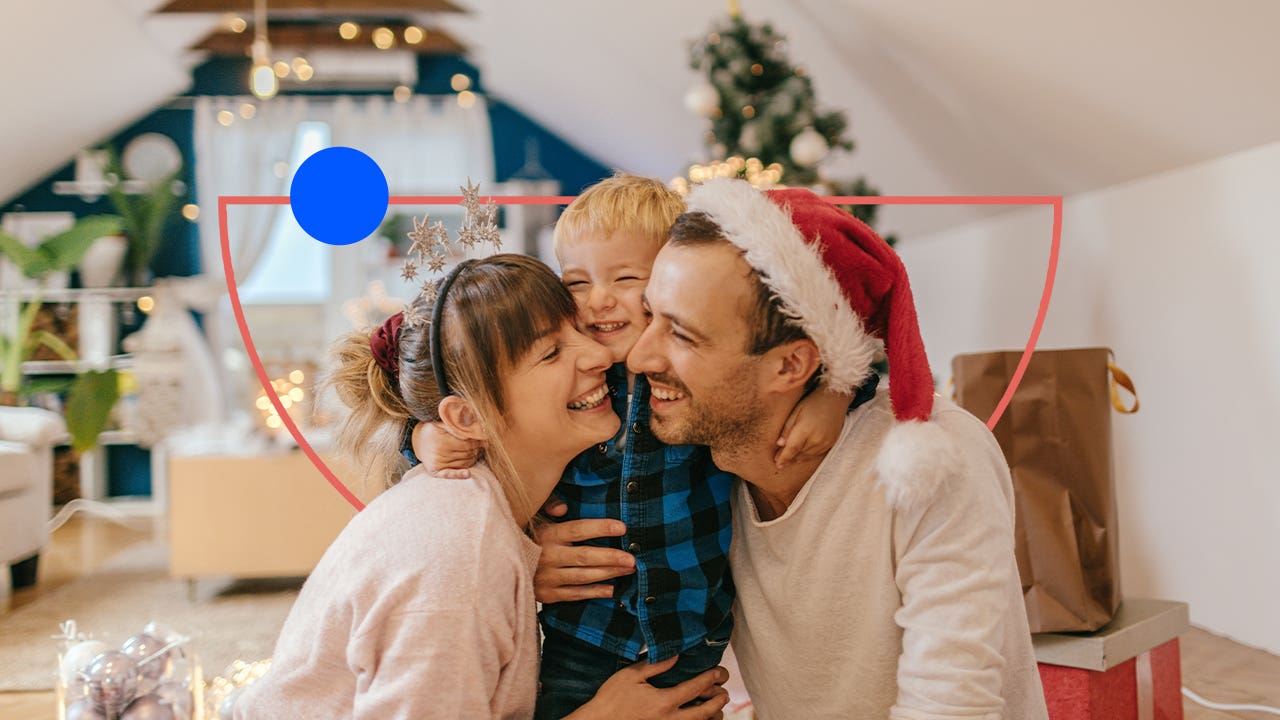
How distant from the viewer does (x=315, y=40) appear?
23.2ft

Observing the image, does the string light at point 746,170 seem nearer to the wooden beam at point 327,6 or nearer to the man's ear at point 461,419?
the man's ear at point 461,419

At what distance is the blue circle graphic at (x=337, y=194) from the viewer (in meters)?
1.37

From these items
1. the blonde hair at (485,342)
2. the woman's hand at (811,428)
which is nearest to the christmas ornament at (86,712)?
the blonde hair at (485,342)

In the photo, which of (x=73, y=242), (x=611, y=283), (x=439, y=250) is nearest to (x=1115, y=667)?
(x=611, y=283)

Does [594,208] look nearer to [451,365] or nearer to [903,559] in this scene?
[451,365]

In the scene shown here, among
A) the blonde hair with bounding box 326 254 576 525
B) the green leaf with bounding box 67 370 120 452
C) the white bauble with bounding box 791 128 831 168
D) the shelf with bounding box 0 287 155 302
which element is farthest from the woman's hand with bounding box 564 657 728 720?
the shelf with bounding box 0 287 155 302

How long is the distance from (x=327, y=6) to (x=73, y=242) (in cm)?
235

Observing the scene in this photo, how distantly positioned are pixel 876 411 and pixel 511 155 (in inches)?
267

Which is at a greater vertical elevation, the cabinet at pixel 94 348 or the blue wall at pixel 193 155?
the blue wall at pixel 193 155

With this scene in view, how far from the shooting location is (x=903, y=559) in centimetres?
127

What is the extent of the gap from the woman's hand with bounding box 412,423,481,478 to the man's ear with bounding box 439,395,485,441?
0.04 ft

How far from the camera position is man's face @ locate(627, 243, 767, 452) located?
1.29 metres

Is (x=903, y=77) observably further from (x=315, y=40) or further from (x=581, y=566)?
(x=315, y=40)

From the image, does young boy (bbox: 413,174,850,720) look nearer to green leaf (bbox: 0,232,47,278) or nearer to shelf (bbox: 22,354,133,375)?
green leaf (bbox: 0,232,47,278)
